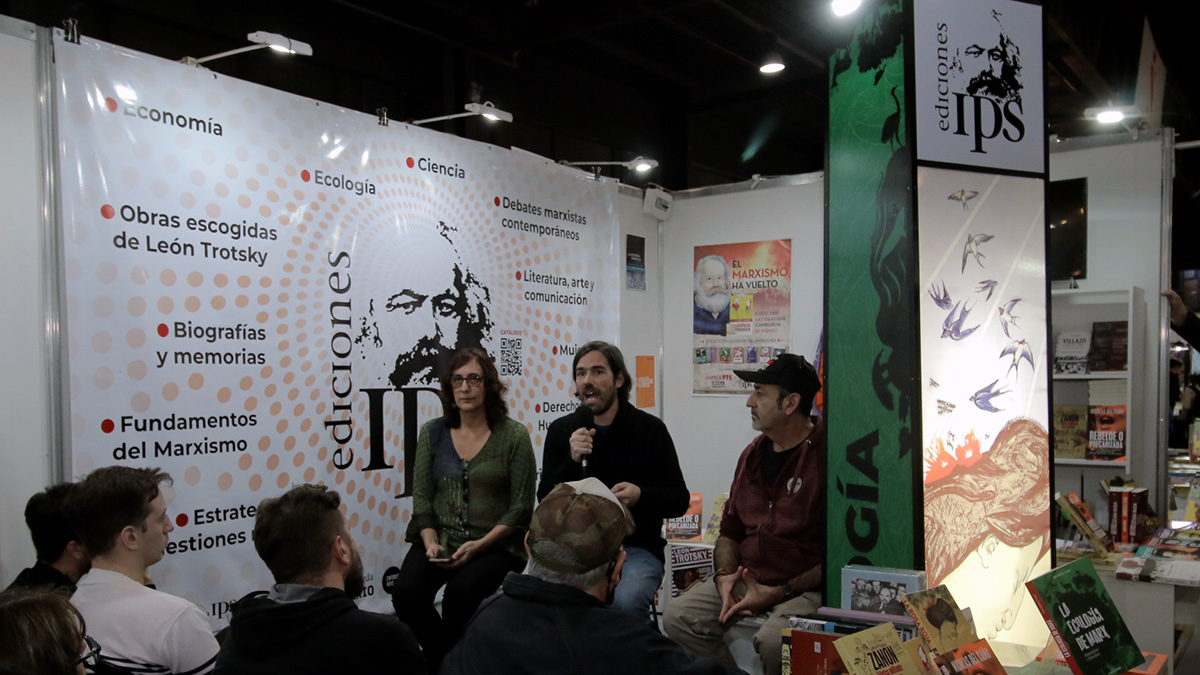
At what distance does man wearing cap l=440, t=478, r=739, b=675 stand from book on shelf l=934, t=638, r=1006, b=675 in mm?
580

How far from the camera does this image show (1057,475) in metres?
4.58

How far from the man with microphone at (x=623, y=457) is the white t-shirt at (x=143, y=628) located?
1.53 m

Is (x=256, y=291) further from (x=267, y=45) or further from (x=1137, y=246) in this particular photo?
(x=1137, y=246)

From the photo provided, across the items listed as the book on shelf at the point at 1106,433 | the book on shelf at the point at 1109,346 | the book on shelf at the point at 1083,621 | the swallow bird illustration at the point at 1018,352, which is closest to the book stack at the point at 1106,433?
the book on shelf at the point at 1106,433

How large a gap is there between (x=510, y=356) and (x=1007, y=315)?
8.50 feet

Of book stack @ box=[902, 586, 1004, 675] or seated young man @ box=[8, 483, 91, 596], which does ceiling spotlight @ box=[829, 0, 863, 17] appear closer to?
book stack @ box=[902, 586, 1004, 675]

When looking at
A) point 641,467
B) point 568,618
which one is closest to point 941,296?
point 641,467

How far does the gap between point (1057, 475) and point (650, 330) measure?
2611 mm

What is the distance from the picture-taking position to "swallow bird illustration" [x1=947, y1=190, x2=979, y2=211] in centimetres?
265

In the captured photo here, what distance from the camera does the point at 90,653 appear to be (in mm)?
1552


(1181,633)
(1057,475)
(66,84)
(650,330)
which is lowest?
(1181,633)

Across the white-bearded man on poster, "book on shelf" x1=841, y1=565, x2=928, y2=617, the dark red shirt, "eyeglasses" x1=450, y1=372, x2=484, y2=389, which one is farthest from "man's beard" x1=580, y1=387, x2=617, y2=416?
the white-bearded man on poster

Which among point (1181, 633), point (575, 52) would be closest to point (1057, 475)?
point (1181, 633)

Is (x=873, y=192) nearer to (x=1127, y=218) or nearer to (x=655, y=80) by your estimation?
(x=1127, y=218)
